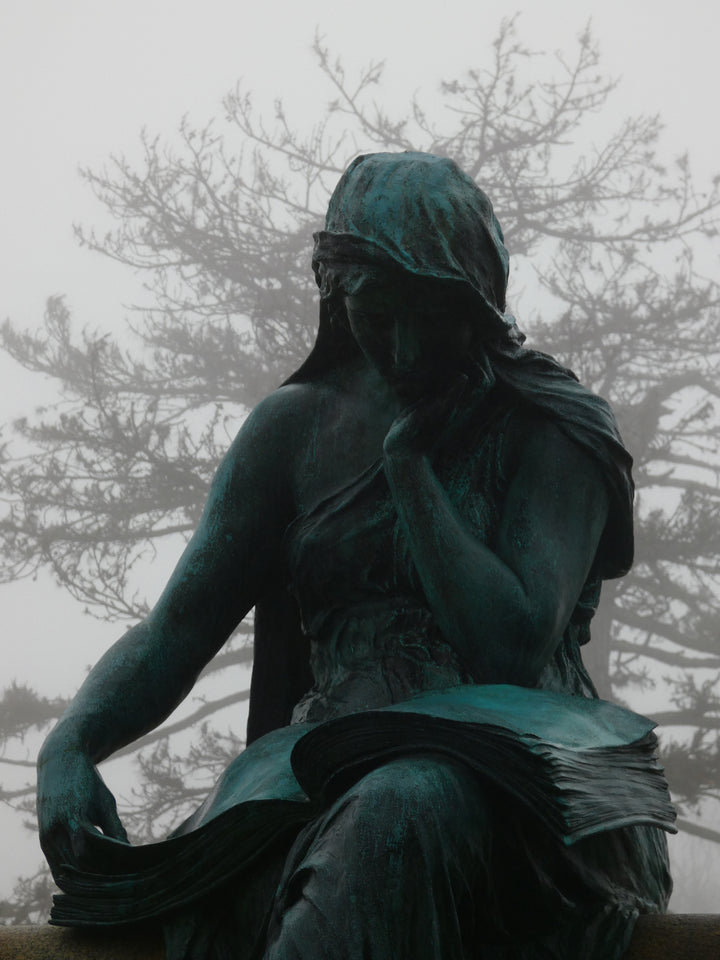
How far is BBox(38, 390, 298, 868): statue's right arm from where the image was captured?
2330 millimetres

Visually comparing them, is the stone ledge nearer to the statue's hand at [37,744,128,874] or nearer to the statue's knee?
the statue's hand at [37,744,128,874]

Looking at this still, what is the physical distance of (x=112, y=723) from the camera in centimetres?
230

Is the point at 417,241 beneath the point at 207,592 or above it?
above

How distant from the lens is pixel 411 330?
7.14 ft

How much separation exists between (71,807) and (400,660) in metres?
0.47

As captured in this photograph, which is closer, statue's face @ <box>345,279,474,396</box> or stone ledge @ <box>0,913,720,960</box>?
stone ledge @ <box>0,913,720,960</box>

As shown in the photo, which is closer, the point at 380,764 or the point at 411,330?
the point at 380,764

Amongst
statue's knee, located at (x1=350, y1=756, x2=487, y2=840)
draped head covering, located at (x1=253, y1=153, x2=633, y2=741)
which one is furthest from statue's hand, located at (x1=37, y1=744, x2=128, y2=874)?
statue's knee, located at (x1=350, y1=756, x2=487, y2=840)

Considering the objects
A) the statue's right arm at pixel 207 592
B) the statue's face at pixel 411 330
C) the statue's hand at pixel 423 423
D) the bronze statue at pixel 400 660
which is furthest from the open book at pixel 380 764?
the statue's face at pixel 411 330

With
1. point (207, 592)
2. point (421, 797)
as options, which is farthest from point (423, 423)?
point (421, 797)

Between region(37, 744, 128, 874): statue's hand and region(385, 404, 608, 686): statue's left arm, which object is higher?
region(385, 404, 608, 686): statue's left arm

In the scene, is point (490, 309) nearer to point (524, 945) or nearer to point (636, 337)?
point (524, 945)

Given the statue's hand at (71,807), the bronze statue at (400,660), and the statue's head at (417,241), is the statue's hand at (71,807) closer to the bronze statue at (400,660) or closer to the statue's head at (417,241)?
the bronze statue at (400,660)

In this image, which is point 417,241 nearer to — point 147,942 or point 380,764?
point 380,764
